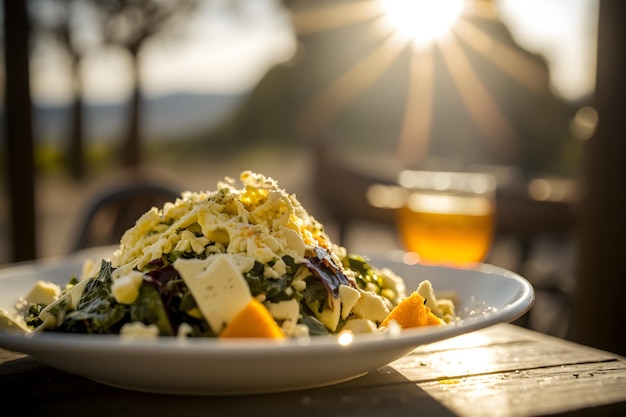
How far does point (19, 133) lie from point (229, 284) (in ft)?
9.92

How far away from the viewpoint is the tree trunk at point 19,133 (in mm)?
3549

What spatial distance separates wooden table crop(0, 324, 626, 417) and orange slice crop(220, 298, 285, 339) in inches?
5.5

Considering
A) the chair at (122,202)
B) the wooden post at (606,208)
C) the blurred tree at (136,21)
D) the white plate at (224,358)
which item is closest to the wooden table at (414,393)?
the white plate at (224,358)

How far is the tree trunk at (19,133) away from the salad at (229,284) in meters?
2.37

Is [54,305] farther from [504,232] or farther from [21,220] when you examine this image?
[504,232]

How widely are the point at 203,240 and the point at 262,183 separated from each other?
20 centimetres

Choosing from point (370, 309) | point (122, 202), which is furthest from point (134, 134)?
point (370, 309)

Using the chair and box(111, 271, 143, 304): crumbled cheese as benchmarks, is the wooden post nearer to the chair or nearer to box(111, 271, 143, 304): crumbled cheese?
the chair

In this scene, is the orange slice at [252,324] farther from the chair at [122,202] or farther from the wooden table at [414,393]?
the chair at [122,202]

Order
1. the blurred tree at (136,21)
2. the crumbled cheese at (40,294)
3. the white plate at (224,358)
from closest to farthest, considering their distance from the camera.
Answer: the white plate at (224,358) < the crumbled cheese at (40,294) < the blurred tree at (136,21)

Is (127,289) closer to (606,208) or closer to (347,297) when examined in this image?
(347,297)

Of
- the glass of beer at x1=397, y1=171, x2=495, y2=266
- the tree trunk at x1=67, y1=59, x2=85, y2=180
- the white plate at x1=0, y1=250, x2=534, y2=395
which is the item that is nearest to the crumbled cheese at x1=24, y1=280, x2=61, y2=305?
the white plate at x1=0, y1=250, x2=534, y2=395

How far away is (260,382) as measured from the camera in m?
1.09

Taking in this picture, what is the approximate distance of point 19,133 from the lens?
12.2ft
